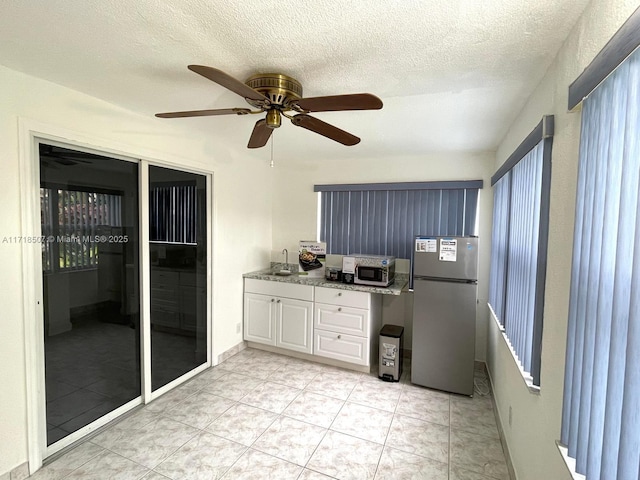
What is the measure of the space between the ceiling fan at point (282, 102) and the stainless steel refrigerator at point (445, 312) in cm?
167

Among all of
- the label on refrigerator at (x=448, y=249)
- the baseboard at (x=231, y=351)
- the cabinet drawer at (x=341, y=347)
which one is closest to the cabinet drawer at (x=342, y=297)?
the cabinet drawer at (x=341, y=347)

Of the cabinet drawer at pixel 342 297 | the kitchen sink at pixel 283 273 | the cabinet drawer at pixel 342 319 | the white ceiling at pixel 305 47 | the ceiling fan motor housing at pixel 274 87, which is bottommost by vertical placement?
the cabinet drawer at pixel 342 319

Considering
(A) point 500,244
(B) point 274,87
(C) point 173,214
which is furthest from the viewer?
(C) point 173,214

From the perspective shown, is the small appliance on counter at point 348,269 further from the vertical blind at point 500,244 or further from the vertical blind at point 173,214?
the vertical blind at point 173,214

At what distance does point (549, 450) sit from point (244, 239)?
3.41 meters

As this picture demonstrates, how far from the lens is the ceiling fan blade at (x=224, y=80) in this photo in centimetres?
119

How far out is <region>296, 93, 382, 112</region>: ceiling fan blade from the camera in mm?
1430

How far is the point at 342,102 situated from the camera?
1492mm

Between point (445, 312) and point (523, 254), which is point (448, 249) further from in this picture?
point (523, 254)

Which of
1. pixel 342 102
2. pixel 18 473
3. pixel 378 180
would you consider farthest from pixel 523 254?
pixel 18 473

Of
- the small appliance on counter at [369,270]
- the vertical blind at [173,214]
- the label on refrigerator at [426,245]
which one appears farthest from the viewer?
the small appliance on counter at [369,270]

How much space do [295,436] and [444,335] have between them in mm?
1668

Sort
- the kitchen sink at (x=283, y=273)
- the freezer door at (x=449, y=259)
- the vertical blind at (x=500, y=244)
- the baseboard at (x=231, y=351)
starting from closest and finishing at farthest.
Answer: the vertical blind at (x=500, y=244) → the freezer door at (x=449, y=259) → the baseboard at (x=231, y=351) → the kitchen sink at (x=283, y=273)

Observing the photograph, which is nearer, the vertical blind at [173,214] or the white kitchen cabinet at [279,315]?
the vertical blind at [173,214]
